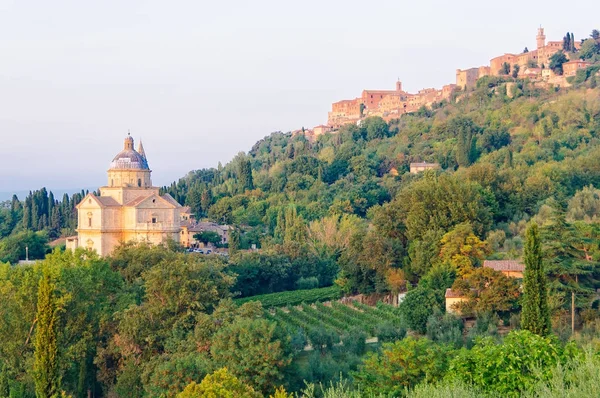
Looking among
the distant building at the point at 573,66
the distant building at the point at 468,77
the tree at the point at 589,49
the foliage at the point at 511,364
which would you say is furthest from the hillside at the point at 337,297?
the distant building at the point at 468,77

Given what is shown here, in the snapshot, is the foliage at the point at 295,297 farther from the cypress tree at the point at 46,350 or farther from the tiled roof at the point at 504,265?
the cypress tree at the point at 46,350

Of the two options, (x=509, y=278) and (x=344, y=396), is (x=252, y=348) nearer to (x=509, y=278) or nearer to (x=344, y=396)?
(x=344, y=396)

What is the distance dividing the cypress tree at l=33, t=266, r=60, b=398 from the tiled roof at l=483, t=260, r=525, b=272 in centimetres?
1595

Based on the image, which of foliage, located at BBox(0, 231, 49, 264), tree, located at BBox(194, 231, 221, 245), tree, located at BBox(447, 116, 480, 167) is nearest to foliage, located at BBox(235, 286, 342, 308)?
tree, located at BBox(194, 231, 221, 245)

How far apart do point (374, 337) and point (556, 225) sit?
24.4 ft

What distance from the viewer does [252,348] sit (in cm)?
1930

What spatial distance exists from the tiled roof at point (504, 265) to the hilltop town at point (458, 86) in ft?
183

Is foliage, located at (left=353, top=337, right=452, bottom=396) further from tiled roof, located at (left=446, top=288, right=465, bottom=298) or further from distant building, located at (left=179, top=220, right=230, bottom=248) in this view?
distant building, located at (left=179, top=220, right=230, bottom=248)

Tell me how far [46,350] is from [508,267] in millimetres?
A: 16864

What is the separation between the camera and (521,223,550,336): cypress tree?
19859 millimetres

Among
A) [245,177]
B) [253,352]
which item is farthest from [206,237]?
[253,352]

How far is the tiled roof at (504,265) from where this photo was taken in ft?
91.6

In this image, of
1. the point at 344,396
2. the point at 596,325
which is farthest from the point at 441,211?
the point at 344,396

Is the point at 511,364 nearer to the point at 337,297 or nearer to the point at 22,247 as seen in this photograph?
the point at 337,297
